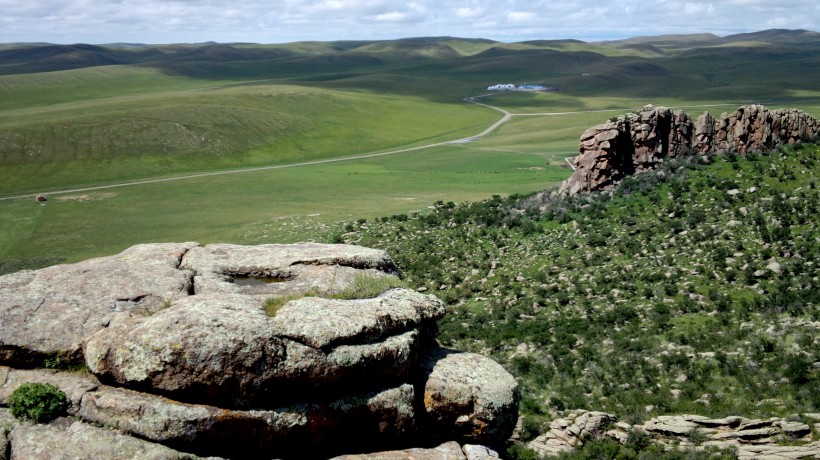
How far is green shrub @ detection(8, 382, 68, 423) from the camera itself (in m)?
16.2

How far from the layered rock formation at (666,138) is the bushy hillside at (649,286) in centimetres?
212

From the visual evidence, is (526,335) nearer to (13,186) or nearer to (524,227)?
(524,227)

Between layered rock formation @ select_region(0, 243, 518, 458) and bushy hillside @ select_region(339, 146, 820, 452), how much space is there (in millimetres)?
6063

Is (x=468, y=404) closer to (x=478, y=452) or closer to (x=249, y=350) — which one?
(x=478, y=452)

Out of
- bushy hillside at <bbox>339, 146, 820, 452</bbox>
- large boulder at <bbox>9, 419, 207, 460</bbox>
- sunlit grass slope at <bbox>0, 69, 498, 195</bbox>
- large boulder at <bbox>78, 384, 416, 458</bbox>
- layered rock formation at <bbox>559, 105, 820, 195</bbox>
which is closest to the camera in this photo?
large boulder at <bbox>9, 419, 207, 460</bbox>

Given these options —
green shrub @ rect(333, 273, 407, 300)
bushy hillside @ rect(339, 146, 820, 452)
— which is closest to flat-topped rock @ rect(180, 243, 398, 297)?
green shrub @ rect(333, 273, 407, 300)

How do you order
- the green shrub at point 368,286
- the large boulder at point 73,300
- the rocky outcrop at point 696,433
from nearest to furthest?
the large boulder at point 73,300
the rocky outcrop at point 696,433
the green shrub at point 368,286

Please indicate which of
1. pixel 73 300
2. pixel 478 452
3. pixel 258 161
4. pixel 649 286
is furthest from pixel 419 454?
pixel 258 161

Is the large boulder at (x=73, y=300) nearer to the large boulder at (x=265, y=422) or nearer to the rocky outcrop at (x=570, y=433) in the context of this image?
the large boulder at (x=265, y=422)

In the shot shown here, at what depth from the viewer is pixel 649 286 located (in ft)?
112

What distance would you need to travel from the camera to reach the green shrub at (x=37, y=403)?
A: 16.2 metres

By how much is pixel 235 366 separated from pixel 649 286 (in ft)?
81.3

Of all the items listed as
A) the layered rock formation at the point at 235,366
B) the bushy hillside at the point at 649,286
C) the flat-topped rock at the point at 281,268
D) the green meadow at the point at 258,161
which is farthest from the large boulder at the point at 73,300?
the green meadow at the point at 258,161

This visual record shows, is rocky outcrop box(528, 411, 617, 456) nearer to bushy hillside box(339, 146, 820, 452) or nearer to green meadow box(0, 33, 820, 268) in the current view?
bushy hillside box(339, 146, 820, 452)
